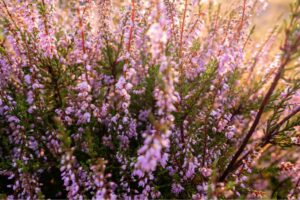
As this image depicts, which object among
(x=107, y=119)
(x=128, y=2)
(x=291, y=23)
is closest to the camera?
(x=291, y=23)

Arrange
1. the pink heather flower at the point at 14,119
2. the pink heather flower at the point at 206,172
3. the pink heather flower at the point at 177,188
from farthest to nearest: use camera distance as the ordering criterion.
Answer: the pink heather flower at the point at 14,119 < the pink heather flower at the point at 177,188 < the pink heather flower at the point at 206,172

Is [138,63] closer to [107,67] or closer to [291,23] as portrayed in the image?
[107,67]

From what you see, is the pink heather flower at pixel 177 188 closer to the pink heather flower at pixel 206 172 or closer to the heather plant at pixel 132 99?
the heather plant at pixel 132 99

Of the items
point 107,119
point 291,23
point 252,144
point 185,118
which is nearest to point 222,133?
point 252,144

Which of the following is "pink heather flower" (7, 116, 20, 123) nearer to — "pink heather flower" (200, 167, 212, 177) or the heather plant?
the heather plant

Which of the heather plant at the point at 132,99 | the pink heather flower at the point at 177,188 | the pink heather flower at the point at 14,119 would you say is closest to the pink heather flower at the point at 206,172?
the heather plant at the point at 132,99

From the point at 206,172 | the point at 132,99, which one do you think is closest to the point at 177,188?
the point at 206,172

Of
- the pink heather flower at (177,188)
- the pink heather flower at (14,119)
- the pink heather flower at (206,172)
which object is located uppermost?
the pink heather flower at (14,119)

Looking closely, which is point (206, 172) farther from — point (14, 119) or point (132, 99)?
point (14, 119)

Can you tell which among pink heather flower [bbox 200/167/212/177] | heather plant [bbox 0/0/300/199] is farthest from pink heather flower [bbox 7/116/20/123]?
pink heather flower [bbox 200/167/212/177]
